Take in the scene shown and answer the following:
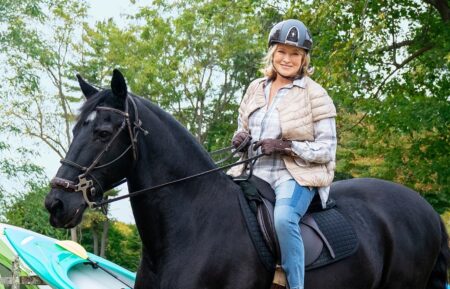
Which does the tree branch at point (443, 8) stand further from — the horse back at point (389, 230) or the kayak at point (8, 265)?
the horse back at point (389, 230)

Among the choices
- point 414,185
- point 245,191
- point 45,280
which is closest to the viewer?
point 245,191

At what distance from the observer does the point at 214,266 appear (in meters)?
4.88

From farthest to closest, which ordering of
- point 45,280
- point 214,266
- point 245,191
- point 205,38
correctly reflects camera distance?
point 205,38, point 45,280, point 245,191, point 214,266

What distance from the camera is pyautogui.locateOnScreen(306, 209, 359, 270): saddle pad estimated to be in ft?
17.7

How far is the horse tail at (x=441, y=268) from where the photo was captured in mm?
6789

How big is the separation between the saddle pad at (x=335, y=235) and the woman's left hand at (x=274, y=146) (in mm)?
612

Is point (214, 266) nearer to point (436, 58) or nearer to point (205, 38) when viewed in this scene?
point (436, 58)

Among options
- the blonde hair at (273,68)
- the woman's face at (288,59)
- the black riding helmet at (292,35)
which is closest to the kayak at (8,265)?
the blonde hair at (273,68)

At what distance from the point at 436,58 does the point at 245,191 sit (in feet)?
44.3

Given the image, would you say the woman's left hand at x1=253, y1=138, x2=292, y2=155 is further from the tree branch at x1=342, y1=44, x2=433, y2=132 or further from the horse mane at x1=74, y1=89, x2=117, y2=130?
the tree branch at x1=342, y1=44, x2=433, y2=132

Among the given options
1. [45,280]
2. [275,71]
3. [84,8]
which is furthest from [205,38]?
[275,71]

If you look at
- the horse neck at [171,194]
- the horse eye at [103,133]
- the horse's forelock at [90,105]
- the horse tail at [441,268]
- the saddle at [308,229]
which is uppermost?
the horse's forelock at [90,105]

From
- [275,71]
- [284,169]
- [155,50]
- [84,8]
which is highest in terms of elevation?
[84,8]

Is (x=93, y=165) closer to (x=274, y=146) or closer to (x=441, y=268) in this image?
(x=274, y=146)
